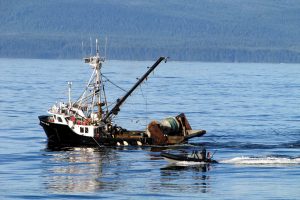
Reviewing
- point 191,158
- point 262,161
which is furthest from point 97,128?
point 262,161

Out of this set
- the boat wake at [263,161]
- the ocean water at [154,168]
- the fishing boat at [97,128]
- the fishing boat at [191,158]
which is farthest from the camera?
the fishing boat at [97,128]

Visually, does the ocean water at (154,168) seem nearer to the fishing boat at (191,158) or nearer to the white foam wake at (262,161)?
the white foam wake at (262,161)

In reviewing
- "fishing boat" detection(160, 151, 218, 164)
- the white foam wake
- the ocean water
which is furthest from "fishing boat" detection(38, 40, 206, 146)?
"fishing boat" detection(160, 151, 218, 164)

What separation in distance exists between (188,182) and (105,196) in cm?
1112

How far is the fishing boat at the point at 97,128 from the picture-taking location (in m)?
131

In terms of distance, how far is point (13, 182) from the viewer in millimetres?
103250

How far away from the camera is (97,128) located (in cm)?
13162

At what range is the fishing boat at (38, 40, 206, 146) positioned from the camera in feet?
431

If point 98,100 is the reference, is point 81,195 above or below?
below

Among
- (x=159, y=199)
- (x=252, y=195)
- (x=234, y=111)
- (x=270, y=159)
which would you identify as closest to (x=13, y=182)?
(x=159, y=199)

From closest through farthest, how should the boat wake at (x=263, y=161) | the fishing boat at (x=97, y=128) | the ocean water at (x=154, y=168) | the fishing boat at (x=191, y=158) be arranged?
the ocean water at (x=154, y=168), the fishing boat at (x=191, y=158), the boat wake at (x=263, y=161), the fishing boat at (x=97, y=128)

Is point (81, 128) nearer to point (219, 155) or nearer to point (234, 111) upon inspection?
point (219, 155)

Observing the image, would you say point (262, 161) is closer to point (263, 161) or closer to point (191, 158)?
point (263, 161)

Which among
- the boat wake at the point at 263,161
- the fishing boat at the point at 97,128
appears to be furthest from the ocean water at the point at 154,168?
the fishing boat at the point at 97,128
